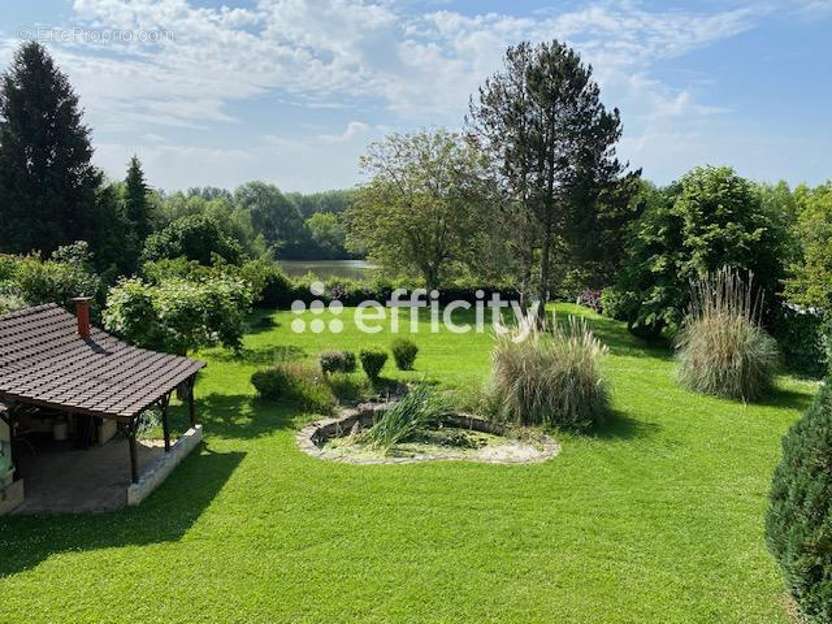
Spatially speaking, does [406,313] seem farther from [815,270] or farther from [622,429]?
[622,429]

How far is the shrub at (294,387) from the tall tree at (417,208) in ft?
44.2

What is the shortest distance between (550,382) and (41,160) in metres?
22.8

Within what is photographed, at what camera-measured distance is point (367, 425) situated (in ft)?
32.3

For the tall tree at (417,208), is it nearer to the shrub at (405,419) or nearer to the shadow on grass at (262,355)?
the shadow on grass at (262,355)

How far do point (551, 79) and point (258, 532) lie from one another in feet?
49.0

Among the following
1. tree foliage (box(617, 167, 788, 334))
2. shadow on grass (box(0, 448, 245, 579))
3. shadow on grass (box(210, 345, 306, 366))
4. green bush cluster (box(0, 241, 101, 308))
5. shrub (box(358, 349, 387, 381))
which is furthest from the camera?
shadow on grass (box(210, 345, 306, 366))

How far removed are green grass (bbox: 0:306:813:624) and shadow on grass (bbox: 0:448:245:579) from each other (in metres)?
0.02

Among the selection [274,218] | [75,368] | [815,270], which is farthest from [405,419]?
[274,218]

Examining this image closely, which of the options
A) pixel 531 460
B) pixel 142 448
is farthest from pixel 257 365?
pixel 531 460

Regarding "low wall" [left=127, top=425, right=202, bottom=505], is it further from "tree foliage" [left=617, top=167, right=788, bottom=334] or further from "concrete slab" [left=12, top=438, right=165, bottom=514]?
"tree foliage" [left=617, top=167, right=788, bottom=334]

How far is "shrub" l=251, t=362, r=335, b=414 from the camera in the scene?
10.3m

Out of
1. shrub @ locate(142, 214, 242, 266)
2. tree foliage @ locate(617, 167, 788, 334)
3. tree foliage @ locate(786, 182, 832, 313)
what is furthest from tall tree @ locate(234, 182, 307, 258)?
tree foliage @ locate(786, 182, 832, 313)

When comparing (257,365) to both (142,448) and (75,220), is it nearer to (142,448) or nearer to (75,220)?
(142,448)

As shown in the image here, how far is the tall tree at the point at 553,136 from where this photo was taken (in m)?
16.8
